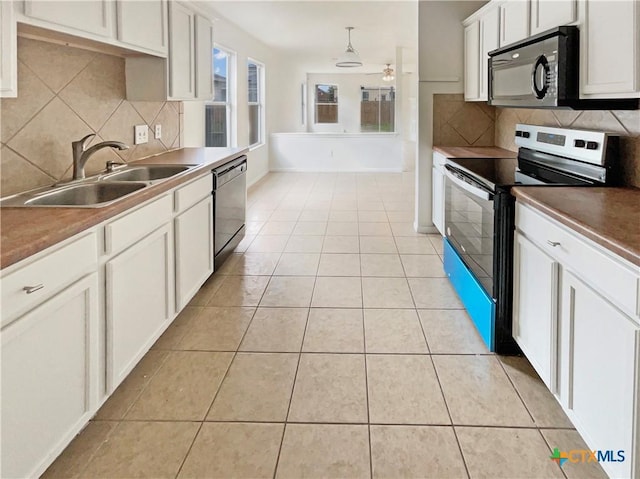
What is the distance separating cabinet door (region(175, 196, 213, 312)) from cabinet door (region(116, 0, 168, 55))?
945mm

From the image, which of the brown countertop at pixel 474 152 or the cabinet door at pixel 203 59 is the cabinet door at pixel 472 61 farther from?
the cabinet door at pixel 203 59

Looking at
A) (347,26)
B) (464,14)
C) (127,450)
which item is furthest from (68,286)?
(347,26)

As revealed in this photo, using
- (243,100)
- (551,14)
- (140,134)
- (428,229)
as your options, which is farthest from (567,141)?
(243,100)

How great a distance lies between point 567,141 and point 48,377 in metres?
2.57

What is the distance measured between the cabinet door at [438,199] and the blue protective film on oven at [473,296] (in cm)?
77

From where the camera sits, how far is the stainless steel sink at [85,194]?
216cm

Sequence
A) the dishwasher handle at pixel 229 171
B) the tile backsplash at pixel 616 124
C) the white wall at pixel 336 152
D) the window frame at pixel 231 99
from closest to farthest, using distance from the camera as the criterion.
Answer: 1. the tile backsplash at pixel 616 124
2. the dishwasher handle at pixel 229 171
3. the window frame at pixel 231 99
4. the white wall at pixel 336 152

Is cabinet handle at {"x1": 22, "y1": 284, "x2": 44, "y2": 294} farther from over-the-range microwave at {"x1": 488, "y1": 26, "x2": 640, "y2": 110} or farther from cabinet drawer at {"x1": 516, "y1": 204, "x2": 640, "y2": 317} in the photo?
over-the-range microwave at {"x1": 488, "y1": 26, "x2": 640, "y2": 110}

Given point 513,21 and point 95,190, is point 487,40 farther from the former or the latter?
point 95,190

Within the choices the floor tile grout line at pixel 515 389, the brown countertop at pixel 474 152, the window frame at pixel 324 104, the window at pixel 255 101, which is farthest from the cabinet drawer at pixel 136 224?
the window frame at pixel 324 104

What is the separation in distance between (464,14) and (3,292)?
4.42 metres

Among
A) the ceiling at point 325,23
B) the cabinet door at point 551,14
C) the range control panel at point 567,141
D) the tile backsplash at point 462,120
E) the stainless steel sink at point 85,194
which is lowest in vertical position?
the stainless steel sink at point 85,194

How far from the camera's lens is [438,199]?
450cm

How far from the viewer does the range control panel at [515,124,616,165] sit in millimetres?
2350
